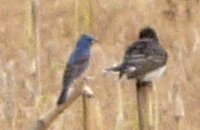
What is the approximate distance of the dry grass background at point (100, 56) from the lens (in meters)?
10.1

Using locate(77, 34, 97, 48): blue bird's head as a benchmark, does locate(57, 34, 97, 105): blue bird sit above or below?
below

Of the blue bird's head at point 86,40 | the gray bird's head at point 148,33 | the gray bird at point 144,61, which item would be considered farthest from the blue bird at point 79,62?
the gray bird's head at point 148,33

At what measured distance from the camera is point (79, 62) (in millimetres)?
8664

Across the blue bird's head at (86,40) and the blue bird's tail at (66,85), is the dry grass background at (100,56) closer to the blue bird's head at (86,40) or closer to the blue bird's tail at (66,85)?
the blue bird's head at (86,40)

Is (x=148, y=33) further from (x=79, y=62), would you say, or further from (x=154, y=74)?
(x=79, y=62)

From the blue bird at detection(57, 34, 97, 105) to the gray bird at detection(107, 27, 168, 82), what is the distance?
0.17 meters

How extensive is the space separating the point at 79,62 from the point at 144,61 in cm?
43

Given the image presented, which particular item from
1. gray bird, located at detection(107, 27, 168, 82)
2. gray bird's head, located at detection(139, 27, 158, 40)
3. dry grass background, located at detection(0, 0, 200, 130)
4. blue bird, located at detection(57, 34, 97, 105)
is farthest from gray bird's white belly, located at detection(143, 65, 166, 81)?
dry grass background, located at detection(0, 0, 200, 130)

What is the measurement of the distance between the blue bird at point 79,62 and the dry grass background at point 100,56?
1.38 feet

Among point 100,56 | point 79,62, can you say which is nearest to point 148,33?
point 79,62

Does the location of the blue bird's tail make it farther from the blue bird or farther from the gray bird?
the gray bird

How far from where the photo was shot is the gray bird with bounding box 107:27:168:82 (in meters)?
8.47

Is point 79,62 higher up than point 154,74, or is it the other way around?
point 79,62

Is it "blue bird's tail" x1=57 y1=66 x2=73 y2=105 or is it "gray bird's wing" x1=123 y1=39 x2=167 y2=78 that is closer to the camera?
"blue bird's tail" x1=57 y1=66 x2=73 y2=105
